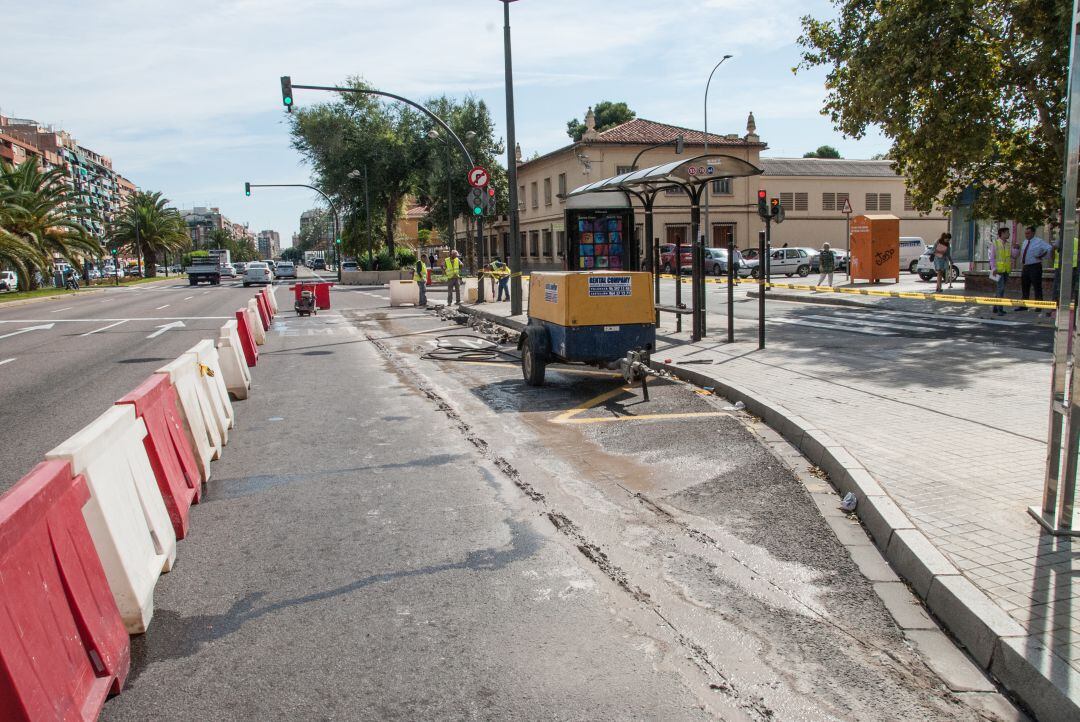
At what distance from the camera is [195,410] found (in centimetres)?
616

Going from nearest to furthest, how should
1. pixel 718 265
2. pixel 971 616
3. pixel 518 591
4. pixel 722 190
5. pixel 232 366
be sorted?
pixel 971 616, pixel 518 591, pixel 232 366, pixel 718 265, pixel 722 190

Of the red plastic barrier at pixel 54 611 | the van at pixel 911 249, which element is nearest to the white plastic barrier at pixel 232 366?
the red plastic barrier at pixel 54 611

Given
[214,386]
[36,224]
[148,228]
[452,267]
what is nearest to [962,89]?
[452,267]

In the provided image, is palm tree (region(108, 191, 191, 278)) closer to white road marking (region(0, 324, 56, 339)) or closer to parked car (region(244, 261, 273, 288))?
parked car (region(244, 261, 273, 288))

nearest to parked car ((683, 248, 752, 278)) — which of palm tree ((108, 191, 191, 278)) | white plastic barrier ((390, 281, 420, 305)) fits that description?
white plastic barrier ((390, 281, 420, 305))

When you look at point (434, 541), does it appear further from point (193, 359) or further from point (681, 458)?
point (193, 359)

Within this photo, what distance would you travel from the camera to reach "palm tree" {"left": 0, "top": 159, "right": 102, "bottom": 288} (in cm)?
4097

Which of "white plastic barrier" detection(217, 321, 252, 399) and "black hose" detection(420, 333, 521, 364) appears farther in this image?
"black hose" detection(420, 333, 521, 364)

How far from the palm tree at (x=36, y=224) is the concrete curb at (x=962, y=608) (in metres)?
43.6

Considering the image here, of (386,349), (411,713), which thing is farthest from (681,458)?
(386,349)

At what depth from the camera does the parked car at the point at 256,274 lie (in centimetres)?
5041

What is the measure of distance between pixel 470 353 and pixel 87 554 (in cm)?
1026

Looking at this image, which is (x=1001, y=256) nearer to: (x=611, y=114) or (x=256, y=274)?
(x=256, y=274)

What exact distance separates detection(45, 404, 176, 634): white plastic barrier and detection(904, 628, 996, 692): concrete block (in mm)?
3383
